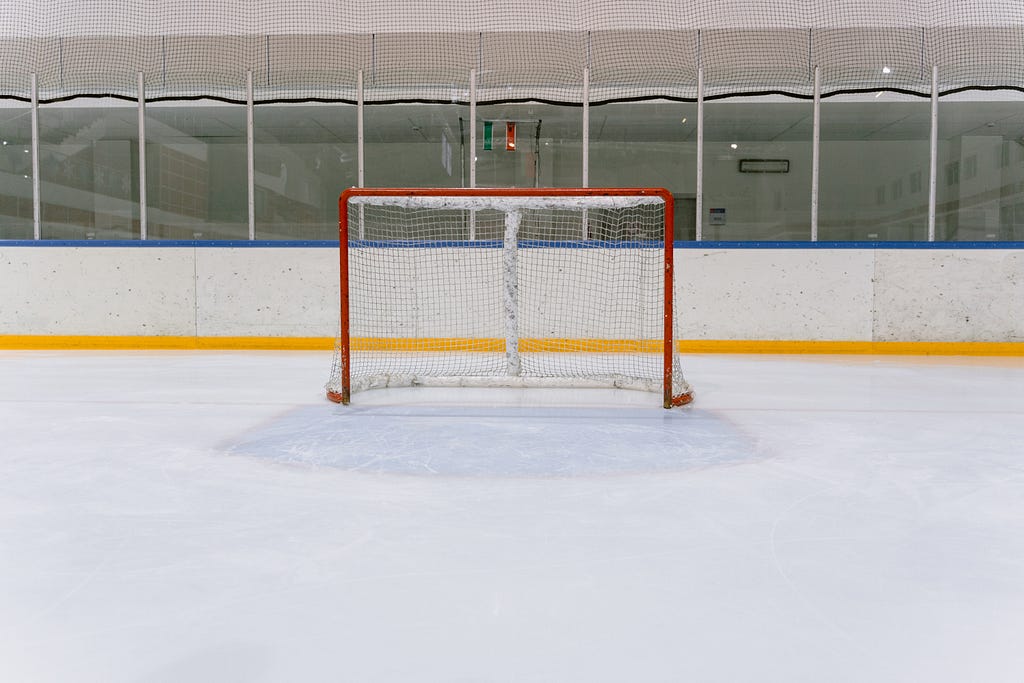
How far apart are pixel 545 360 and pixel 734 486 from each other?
467cm

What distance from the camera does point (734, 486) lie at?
2396 mm

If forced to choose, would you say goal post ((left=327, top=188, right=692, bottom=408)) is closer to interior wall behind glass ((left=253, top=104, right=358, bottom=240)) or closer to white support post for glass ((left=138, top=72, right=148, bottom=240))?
interior wall behind glass ((left=253, top=104, right=358, bottom=240))

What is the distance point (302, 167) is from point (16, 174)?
135 inches

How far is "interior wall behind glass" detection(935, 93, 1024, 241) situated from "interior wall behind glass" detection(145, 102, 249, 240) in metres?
8.61

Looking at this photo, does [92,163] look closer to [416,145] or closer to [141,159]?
[141,159]

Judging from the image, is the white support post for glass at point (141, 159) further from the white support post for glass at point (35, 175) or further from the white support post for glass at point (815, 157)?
the white support post for glass at point (815, 157)

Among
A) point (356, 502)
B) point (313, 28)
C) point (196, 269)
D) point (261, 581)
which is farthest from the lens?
point (313, 28)

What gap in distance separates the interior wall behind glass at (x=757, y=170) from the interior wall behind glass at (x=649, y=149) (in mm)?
254

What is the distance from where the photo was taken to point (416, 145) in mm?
9414

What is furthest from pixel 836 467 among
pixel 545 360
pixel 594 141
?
pixel 594 141

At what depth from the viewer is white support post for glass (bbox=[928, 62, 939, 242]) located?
787 centimetres

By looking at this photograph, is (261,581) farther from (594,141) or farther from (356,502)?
(594,141)

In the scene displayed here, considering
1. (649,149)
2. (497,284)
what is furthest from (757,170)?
(497,284)

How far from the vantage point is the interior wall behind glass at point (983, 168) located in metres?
8.73
